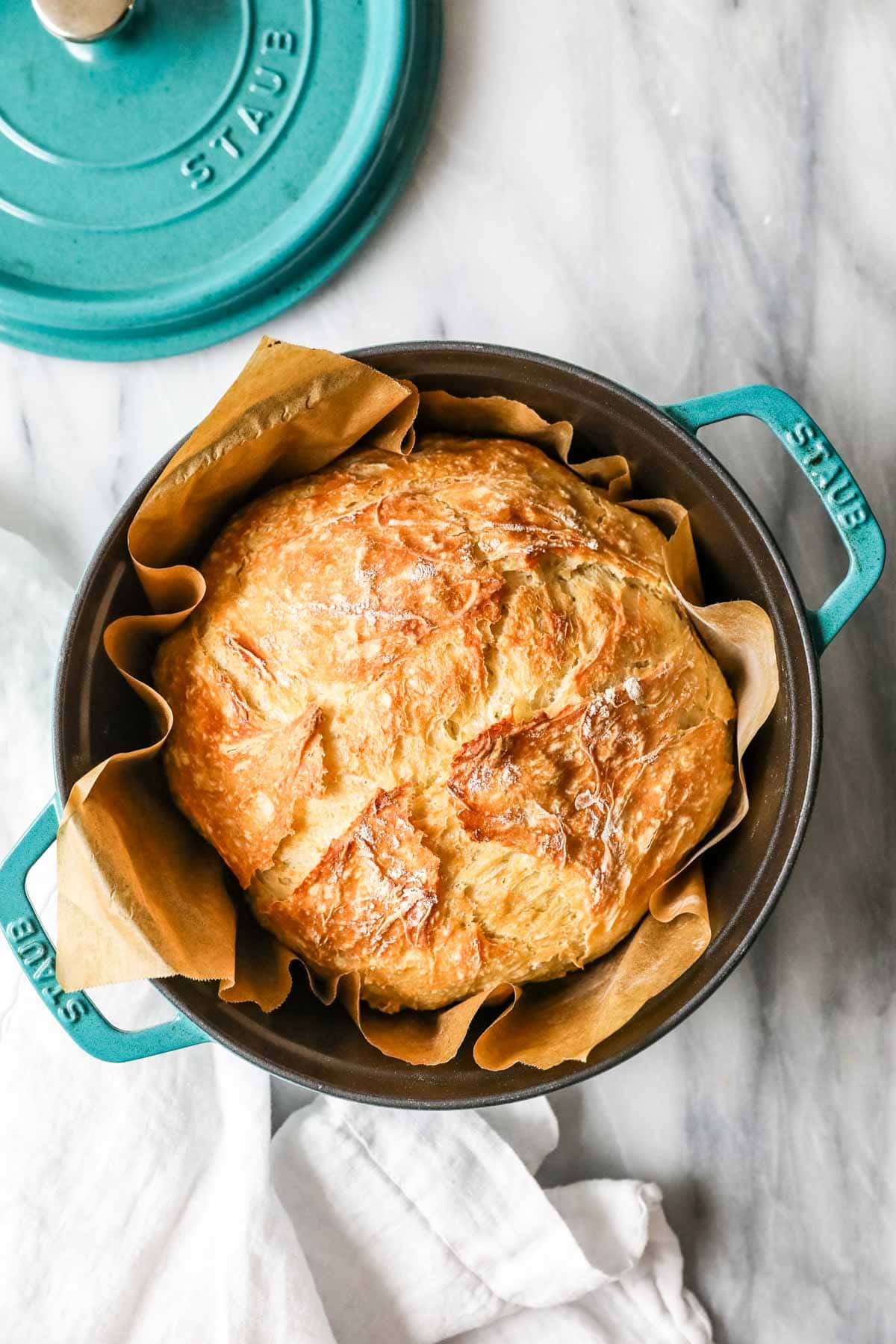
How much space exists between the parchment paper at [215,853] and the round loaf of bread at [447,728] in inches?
1.6

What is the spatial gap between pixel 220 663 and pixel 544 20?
87cm

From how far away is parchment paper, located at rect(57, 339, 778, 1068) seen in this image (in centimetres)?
103

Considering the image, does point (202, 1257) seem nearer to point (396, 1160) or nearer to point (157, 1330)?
point (157, 1330)

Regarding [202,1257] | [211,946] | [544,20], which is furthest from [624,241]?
[202,1257]

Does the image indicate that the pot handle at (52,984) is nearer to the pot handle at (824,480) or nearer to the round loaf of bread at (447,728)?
the round loaf of bread at (447,728)

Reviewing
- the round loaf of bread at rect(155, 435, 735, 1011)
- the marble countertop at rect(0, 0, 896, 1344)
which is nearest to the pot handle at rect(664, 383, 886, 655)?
the round loaf of bread at rect(155, 435, 735, 1011)

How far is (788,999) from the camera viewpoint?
4.70ft

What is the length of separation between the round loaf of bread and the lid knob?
626 millimetres

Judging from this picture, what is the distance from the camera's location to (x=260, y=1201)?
134 centimetres

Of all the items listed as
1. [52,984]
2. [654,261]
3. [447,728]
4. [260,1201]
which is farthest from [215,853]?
[654,261]

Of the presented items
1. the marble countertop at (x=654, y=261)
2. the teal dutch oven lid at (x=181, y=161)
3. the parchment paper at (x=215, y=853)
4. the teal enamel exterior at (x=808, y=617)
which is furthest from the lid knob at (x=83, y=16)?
the teal enamel exterior at (x=808, y=617)

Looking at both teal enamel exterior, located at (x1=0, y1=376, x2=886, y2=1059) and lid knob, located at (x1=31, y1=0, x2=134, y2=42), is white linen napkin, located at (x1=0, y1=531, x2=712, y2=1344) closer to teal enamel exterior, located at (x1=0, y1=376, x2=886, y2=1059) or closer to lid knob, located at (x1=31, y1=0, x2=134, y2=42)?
teal enamel exterior, located at (x1=0, y1=376, x2=886, y2=1059)

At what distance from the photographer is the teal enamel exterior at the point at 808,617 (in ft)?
3.55

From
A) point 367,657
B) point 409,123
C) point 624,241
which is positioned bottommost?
point 367,657
